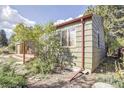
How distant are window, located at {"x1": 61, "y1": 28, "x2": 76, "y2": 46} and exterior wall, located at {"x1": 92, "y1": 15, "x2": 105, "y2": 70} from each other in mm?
425

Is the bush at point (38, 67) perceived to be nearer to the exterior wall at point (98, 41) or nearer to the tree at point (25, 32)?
the tree at point (25, 32)

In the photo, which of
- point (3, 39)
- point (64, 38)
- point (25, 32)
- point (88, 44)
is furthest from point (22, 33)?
point (88, 44)

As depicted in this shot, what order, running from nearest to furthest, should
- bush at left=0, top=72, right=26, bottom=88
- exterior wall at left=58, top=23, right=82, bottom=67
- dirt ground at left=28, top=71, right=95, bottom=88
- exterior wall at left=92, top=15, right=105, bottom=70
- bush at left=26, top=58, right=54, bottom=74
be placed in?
1. bush at left=0, top=72, right=26, bottom=88
2. dirt ground at left=28, top=71, right=95, bottom=88
3. bush at left=26, top=58, right=54, bottom=74
4. exterior wall at left=92, top=15, right=105, bottom=70
5. exterior wall at left=58, top=23, right=82, bottom=67

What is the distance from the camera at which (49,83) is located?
531 cm

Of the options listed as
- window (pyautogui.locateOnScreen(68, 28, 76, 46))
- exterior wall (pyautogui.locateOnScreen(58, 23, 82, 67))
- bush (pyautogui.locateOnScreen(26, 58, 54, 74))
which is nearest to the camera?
bush (pyautogui.locateOnScreen(26, 58, 54, 74))

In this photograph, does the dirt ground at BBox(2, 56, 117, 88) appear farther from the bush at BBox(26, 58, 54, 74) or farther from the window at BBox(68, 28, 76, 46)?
the window at BBox(68, 28, 76, 46)

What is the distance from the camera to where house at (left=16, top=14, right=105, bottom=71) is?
5.64 metres

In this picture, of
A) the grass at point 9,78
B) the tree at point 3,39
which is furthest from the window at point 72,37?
the tree at point 3,39

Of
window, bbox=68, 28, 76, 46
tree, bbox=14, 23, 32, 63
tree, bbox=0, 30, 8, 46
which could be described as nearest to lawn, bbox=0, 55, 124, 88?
tree, bbox=0, 30, 8, 46

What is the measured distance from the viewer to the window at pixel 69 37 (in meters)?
5.93

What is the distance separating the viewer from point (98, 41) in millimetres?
6082

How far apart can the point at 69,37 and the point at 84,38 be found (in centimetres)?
45

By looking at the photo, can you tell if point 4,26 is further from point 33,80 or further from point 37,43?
point 33,80
